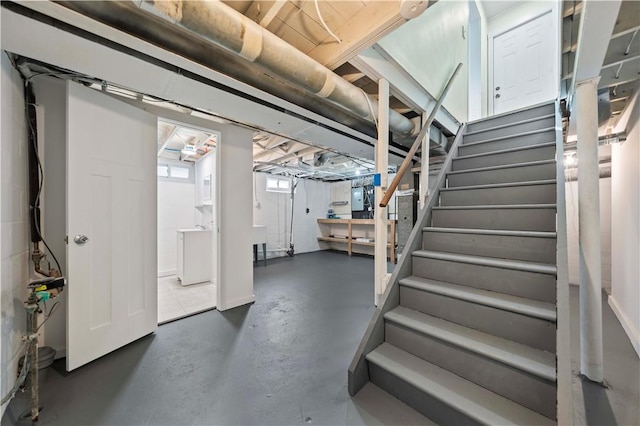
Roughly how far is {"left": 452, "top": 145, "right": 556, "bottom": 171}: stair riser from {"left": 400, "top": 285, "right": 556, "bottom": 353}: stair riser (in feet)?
5.62

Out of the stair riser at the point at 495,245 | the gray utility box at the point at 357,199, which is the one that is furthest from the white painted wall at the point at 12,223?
the gray utility box at the point at 357,199

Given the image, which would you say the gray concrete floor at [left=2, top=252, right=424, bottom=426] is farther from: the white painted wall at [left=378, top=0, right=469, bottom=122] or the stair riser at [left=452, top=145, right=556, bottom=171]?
the white painted wall at [left=378, top=0, right=469, bottom=122]

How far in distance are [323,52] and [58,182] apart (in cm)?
232

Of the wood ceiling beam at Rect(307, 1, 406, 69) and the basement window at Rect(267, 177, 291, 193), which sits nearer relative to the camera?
the wood ceiling beam at Rect(307, 1, 406, 69)

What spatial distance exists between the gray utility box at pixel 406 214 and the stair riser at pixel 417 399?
9.89 feet

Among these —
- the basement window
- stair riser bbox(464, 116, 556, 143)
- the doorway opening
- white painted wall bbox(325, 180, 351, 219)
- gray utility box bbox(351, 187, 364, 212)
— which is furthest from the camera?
white painted wall bbox(325, 180, 351, 219)

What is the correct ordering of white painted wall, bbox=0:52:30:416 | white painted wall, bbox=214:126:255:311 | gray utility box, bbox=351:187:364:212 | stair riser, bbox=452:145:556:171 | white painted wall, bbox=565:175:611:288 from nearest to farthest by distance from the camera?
white painted wall, bbox=0:52:30:416
stair riser, bbox=452:145:556:171
white painted wall, bbox=214:126:255:311
white painted wall, bbox=565:175:611:288
gray utility box, bbox=351:187:364:212

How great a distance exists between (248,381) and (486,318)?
1.61 metres

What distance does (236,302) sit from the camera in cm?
297

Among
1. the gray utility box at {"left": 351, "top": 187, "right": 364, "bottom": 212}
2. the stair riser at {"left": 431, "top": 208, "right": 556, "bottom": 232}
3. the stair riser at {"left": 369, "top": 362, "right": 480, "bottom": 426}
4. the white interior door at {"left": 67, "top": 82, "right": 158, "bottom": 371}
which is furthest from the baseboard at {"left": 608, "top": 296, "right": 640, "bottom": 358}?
the gray utility box at {"left": 351, "top": 187, "right": 364, "bottom": 212}

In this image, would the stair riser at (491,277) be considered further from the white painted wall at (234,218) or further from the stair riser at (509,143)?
the white painted wall at (234,218)

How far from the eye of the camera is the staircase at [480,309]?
48.3 inches

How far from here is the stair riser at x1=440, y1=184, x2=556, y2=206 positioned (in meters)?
1.94

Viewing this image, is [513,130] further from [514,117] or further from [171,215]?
[171,215]
